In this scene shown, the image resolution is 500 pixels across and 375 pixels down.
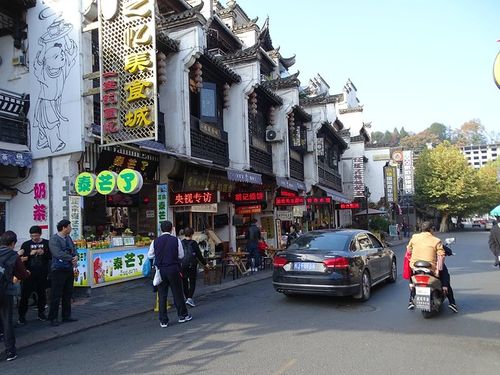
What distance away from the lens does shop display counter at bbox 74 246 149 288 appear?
412 inches

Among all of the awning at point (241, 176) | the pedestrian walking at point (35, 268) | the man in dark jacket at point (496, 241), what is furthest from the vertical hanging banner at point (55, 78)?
the man in dark jacket at point (496, 241)

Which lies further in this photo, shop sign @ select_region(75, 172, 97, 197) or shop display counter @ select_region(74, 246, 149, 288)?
shop display counter @ select_region(74, 246, 149, 288)

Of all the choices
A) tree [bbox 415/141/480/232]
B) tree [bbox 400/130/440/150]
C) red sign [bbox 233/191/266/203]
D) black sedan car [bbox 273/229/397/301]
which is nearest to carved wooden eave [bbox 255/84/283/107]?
red sign [bbox 233/191/266/203]

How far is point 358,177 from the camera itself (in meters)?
37.7

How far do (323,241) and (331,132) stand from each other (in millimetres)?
21752

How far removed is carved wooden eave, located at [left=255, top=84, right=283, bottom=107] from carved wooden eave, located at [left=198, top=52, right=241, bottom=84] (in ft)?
4.12

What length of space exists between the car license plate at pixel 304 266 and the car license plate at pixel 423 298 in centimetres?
212

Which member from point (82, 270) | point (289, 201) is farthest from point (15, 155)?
point (289, 201)

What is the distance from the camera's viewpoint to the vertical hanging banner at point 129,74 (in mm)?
10414

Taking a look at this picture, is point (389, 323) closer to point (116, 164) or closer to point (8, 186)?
point (116, 164)

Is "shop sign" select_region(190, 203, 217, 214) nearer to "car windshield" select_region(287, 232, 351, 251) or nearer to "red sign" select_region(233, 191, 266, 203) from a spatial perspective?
"red sign" select_region(233, 191, 266, 203)

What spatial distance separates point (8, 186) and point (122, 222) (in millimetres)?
3656

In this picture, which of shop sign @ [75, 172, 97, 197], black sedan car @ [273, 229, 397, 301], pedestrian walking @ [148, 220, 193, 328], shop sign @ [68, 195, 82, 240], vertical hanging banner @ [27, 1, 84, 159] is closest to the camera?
pedestrian walking @ [148, 220, 193, 328]

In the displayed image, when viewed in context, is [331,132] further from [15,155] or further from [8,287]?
[8,287]
